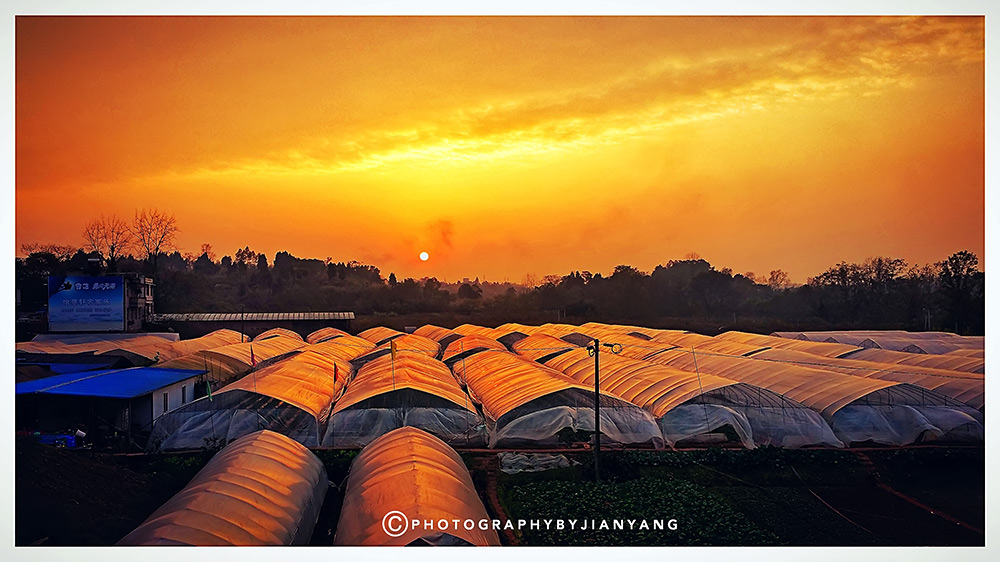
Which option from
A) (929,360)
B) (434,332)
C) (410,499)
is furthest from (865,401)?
A: (434,332)

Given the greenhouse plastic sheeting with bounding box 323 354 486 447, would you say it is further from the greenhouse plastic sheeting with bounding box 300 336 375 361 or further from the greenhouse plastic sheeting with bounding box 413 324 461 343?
the greenhouse plastic sheeting with bounding box 413 324 461 343

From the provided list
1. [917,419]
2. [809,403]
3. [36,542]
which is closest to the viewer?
[36,542]

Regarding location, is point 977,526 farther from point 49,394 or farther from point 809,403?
point 49,394

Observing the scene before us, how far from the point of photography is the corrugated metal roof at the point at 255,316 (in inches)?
677

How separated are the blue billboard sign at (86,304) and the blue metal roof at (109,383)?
146 inches

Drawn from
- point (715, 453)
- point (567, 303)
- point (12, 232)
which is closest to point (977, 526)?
point (715, 453)

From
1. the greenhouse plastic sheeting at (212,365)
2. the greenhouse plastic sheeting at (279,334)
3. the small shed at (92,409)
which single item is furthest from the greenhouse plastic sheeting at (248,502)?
the greenhouse plastic sheeting at (279,334)

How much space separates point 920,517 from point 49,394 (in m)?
8.27

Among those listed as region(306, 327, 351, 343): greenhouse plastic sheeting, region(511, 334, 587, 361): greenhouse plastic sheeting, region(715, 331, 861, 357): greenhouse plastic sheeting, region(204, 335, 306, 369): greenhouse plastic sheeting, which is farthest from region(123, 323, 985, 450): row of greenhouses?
region(306, 327, 351, 343): greenhouse plastic sheeting

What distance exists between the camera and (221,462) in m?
5.88

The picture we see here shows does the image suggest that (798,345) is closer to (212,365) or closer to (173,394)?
(212,365)

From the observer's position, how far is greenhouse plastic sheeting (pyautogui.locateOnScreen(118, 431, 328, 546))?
4539 millimetres

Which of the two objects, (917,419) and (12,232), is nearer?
(12,232)

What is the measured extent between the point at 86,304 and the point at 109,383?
5.69 meters
